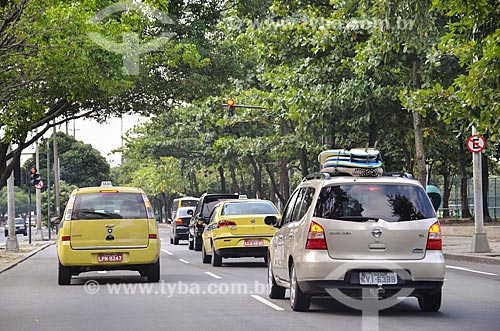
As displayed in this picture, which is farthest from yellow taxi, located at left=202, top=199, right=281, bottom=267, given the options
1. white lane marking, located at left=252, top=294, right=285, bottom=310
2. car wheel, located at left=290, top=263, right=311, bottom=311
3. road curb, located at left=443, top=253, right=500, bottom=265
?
car wheel, located at left=290, top=263, right=311, bottom=311

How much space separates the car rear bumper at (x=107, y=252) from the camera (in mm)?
19172

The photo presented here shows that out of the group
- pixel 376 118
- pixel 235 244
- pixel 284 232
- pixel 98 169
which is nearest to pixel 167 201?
pixel 98 169

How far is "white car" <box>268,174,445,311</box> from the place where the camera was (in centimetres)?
1284

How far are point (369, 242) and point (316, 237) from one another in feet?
2.20

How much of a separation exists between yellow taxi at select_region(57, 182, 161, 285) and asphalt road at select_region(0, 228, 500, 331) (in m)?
0.43

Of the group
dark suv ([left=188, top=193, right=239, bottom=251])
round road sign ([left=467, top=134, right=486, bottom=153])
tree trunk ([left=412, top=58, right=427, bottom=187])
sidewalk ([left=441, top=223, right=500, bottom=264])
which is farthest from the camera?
dark suv ([left=188, top=193, right=239, bottom=251])

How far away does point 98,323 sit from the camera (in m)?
12.7

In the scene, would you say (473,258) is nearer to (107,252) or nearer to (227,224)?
(227,224)

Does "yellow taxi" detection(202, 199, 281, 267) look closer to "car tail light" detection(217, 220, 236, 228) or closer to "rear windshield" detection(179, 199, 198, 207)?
"car tail light" detection(217, 220, 236, 228)

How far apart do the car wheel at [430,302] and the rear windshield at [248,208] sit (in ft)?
37.3

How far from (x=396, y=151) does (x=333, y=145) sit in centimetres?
841

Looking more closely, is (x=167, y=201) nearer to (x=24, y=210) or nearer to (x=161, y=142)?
(x=161, y=142)

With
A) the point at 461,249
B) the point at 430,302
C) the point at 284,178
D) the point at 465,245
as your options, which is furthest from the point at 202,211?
the point at 284,178

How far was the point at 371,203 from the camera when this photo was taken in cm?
1316
